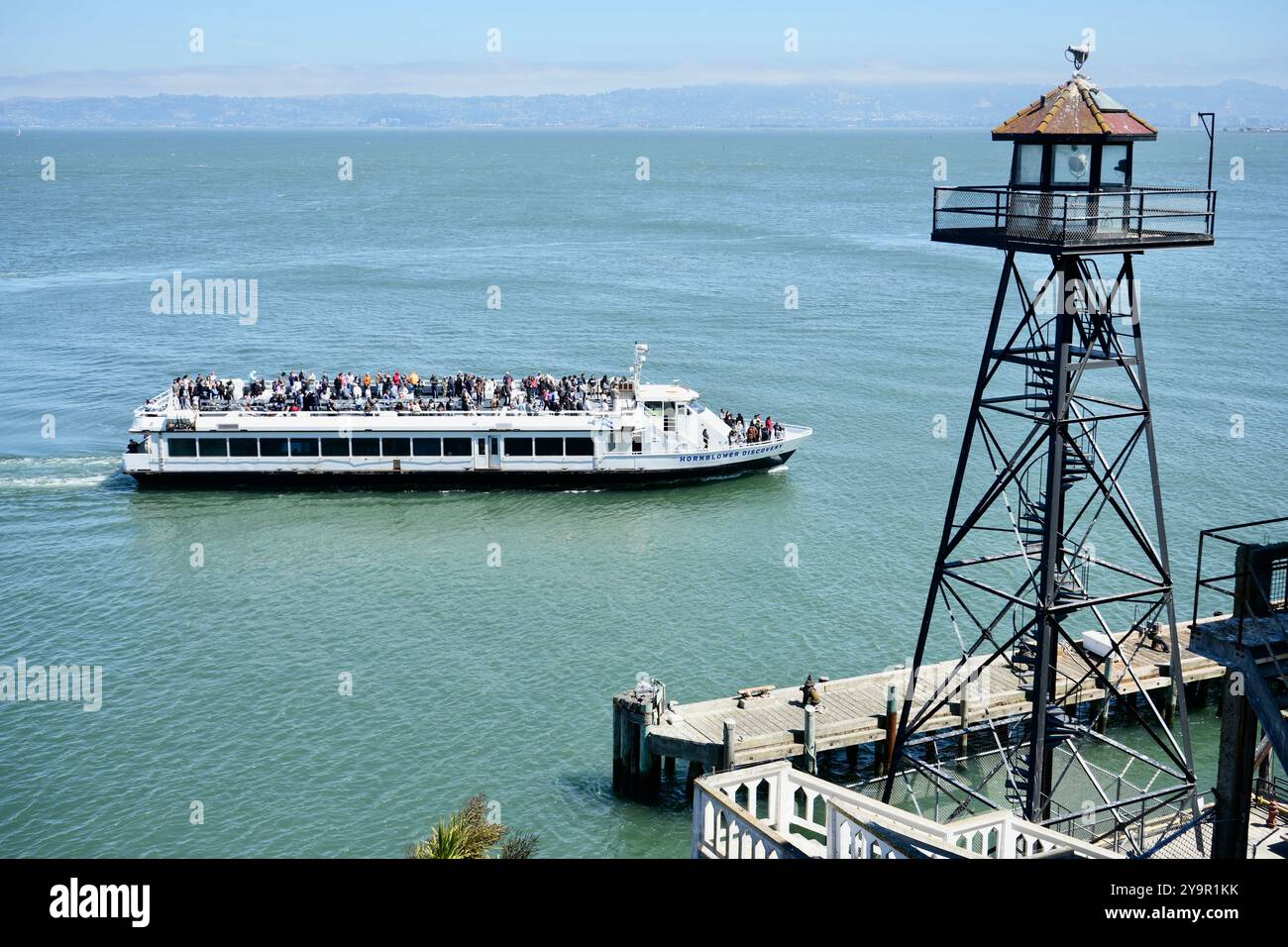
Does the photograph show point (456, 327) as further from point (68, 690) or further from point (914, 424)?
point (68, 690)

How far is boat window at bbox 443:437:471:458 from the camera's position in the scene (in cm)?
5753

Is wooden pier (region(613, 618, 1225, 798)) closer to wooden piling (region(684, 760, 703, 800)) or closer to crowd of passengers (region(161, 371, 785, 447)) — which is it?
wooden piling (region(684, 760, 703, 800))

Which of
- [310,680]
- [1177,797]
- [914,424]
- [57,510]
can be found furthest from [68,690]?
[914,424]

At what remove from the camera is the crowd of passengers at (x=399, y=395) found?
58.9m

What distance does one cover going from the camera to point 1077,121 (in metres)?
22.4

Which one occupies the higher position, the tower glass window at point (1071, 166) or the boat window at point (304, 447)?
the tower glass window at point (1071, 166)

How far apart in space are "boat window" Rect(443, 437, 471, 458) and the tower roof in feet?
122

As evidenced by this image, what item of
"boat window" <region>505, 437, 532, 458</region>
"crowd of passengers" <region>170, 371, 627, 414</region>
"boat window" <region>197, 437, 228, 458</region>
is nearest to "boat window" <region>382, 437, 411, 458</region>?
"crowd of passengers" <region>170, 371, 627, 414</region>

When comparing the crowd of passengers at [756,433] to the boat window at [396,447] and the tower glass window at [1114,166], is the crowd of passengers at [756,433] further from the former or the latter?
the tower glass window at [1114,166]

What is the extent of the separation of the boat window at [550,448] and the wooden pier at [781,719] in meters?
24.6

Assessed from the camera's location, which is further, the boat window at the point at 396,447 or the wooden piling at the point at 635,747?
the boat window at the point at 396,447

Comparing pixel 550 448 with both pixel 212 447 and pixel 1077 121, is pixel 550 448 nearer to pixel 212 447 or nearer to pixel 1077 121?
pixel 212 447

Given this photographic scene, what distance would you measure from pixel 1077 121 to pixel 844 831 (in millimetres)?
13586

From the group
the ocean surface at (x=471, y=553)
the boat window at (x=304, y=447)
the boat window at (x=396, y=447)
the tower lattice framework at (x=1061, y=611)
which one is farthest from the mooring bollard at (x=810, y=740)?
the boat window at (x=304, y=447)
